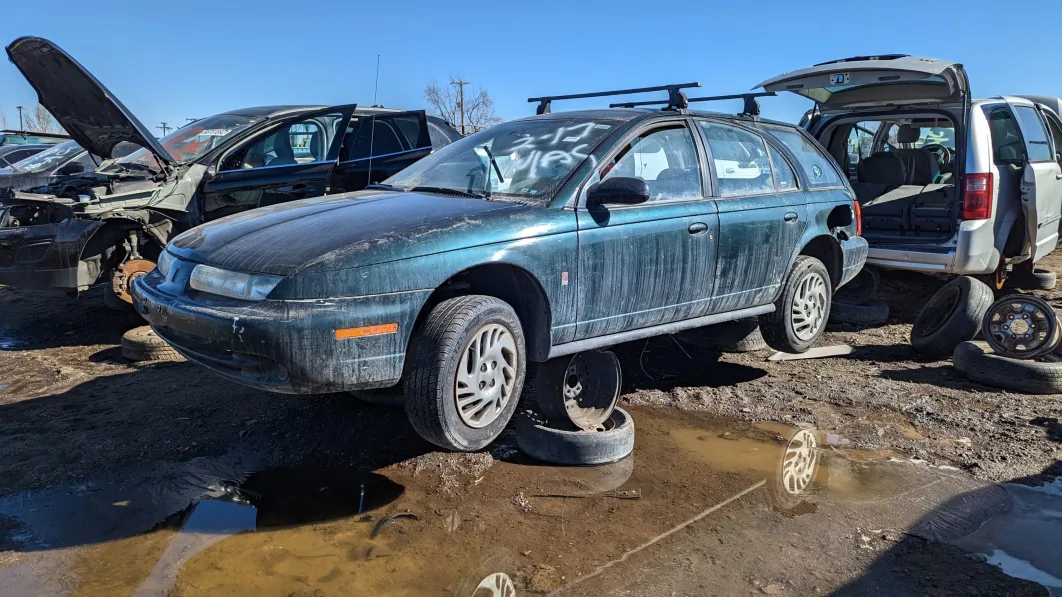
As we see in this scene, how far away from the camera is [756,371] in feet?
18.4

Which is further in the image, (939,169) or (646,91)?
(939,169)

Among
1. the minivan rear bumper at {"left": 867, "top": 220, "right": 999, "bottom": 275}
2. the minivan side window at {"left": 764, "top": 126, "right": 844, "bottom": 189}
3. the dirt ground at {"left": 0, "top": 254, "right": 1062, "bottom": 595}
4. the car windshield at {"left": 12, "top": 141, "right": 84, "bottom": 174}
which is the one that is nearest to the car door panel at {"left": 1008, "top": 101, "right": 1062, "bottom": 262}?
the minivan rear bumper at {"left": 867, "top": 220, "right": 999, "bottom": 275}

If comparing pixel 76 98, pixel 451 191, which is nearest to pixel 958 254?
pixel 451 191

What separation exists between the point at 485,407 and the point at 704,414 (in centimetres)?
172

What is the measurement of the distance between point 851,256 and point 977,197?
1680 millimetres

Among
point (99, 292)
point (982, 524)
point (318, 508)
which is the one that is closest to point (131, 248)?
point (99, 292)

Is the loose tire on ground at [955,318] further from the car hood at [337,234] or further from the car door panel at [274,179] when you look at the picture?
the car door panel at [274,179]

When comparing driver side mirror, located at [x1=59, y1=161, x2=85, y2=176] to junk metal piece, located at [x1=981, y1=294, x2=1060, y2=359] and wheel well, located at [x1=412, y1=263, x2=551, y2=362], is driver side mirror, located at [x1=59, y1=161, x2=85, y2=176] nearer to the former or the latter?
wheel well, located at [x1=412, y1=263, x2=551, y2=362]

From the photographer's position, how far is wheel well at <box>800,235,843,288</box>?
5.57 m

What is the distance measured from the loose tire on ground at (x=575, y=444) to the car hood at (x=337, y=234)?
1079 millimetres

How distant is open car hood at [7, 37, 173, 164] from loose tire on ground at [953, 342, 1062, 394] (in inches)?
243

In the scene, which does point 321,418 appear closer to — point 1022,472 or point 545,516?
point 545,516

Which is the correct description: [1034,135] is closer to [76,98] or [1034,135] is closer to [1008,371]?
[1008,371]

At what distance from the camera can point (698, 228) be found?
14.3 feet
